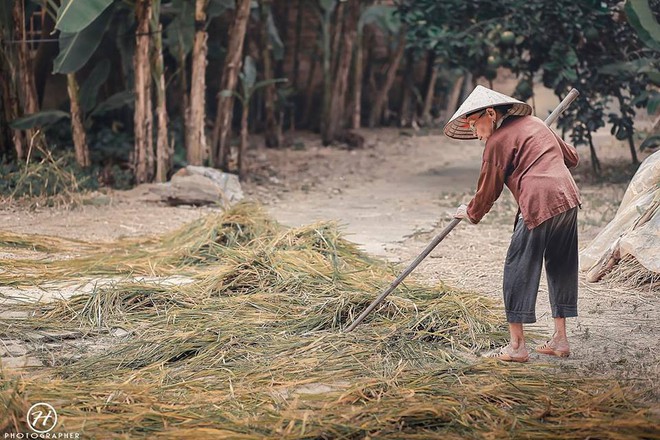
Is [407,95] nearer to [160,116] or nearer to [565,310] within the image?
[160,116]

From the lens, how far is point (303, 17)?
11984 millimetres

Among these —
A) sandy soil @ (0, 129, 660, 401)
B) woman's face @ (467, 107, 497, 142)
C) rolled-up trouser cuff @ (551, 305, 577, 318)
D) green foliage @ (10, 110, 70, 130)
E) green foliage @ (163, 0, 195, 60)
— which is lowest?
sandy soil @ (0, 129, 660, 401)

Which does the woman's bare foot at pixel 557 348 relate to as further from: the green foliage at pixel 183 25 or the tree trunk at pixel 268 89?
the tree trunk at pixel 268 89

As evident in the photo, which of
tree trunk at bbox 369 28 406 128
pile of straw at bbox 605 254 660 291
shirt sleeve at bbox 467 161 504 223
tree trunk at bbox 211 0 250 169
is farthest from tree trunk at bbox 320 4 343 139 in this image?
shirt sleeve at bbox 467 161 504 223

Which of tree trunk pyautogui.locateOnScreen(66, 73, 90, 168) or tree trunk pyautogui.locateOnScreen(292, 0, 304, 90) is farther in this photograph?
tree trunk pyautogui.locateOnScreen(292, 0, 304, 90)

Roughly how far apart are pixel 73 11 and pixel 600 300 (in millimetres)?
4120

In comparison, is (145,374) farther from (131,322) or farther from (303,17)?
(303,17)

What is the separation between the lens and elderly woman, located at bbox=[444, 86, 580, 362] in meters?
3.57

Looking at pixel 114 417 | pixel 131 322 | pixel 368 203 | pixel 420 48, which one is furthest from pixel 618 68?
pixel 114 417

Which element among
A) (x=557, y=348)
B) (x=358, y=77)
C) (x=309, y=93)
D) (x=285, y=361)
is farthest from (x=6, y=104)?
(x=557, y=348)

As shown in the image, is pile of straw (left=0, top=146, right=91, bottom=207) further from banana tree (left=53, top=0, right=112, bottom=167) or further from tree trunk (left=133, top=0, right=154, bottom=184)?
tree trunk (left=133, top=0, right=154, bottom=184)

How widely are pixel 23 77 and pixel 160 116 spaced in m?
1.20

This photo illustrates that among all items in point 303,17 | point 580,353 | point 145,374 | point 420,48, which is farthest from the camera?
point 303,17

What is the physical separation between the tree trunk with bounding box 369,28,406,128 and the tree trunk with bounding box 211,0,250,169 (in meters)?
3.57
